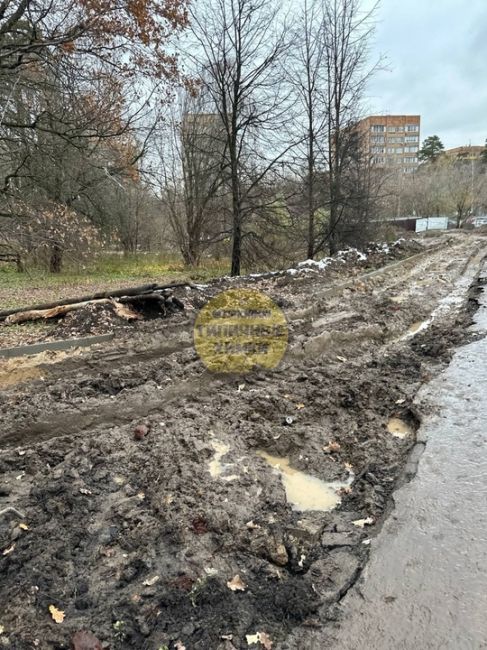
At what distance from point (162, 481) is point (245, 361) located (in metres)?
2.91

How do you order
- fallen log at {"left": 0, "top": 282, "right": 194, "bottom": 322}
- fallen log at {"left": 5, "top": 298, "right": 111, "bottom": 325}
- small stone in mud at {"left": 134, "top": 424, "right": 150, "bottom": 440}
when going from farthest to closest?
fallen log at {"left": 0, "top": 282, "right": 194, "bottom": 322}, fallen log at {"left": 5, "top": 298, "right": 111, "bottom": 325}, small stone in mud at {"left": 134, "top": 424, "right": 150, "bottom": 440}

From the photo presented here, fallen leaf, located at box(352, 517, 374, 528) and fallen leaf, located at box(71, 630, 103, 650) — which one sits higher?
fallen leaf, located at box(71, 630, 103, 650)

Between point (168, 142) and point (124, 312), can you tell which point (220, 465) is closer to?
point (124, 312)

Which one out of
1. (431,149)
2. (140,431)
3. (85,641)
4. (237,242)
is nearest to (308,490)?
(140,431)

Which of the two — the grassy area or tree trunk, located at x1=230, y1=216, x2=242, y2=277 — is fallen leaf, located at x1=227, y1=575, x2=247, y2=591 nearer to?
the grassy area

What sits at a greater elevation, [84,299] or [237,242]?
[237,242]

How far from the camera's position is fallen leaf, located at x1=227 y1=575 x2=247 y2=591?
2.42 meters

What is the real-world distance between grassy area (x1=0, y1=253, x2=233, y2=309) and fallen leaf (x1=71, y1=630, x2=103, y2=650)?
9371 millimetres

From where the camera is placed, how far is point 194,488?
3.32m

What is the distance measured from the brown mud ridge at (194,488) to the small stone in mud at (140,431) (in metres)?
0.03

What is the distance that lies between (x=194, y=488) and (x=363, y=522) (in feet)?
4.22

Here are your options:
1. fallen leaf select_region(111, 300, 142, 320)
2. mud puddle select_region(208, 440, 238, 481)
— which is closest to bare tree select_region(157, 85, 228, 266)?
fallen leaf select_region(111, 300, 142, 320)

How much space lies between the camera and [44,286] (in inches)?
→ 579

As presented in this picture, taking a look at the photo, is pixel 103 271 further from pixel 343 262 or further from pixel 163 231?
pixel 343 262
